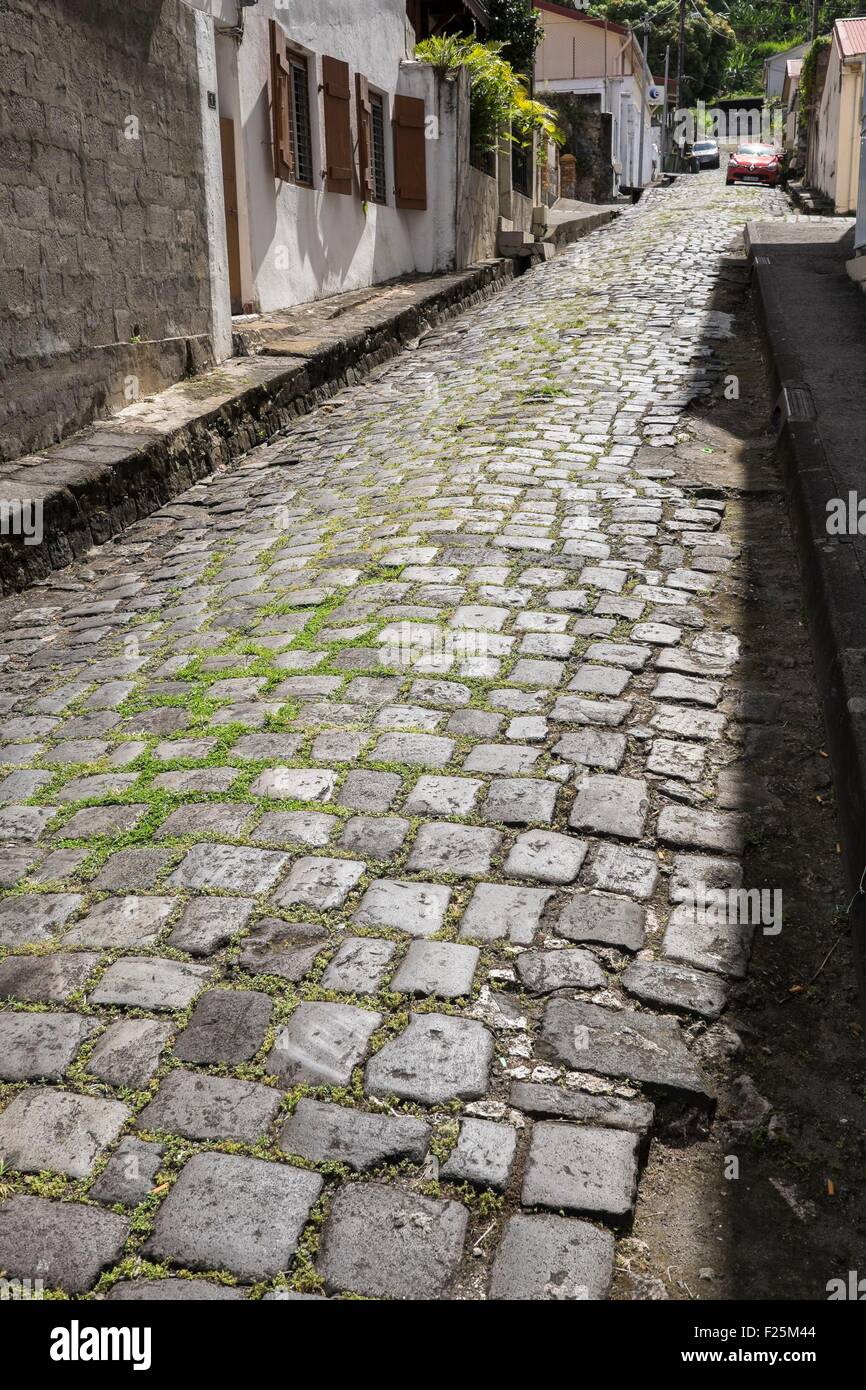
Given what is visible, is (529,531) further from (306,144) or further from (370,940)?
(306,144)

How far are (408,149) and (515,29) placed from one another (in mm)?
8410

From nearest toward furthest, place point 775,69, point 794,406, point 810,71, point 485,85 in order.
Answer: point 794,406, point 485,85, point 810,71, point 775,69

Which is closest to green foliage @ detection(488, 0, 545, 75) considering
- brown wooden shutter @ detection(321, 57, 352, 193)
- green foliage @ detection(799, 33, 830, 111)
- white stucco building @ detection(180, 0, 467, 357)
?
white stucco building @ detection(180, 0, 467, 357)

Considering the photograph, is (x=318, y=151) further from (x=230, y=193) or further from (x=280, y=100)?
(x=230, y=193)

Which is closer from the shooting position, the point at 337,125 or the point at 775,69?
the point at 337,125

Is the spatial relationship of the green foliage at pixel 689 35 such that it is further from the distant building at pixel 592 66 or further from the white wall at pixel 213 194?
the white wall at pixel 213 194

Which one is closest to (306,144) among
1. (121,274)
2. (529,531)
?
(121,274)

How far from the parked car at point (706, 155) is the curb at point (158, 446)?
4629 cm

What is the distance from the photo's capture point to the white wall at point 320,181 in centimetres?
1152

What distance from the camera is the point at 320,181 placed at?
13570 mm

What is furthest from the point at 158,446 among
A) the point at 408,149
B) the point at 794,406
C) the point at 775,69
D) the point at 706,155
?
the point at 775,69
